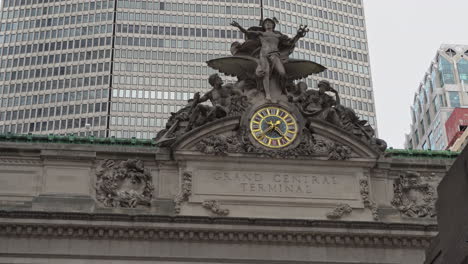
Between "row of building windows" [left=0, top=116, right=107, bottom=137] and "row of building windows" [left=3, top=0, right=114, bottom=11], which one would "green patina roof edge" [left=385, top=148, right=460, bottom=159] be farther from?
"row of building windows" [left=3, top=0, right=114, bottom=11]

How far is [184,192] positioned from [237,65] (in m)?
7.53

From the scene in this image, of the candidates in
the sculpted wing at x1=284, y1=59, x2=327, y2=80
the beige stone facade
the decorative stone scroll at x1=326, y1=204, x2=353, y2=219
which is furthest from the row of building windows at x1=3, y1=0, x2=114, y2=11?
the decorative stone scroll at x1=326, y1=204, x2=353, y2=219

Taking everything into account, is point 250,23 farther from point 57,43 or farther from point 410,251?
point 410,251

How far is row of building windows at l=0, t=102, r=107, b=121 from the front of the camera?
11444 centimetres

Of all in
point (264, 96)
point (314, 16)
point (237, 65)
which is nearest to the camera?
point (264, 96)

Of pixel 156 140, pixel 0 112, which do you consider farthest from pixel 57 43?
pixel 156 140

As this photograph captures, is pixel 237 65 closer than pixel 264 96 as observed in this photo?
No

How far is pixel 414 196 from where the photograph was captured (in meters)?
44.0

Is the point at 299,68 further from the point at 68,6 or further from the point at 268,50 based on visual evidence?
the point at 68,6

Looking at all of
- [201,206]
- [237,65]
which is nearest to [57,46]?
[237,65]

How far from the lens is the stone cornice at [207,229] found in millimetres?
39969

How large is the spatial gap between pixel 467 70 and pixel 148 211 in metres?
102

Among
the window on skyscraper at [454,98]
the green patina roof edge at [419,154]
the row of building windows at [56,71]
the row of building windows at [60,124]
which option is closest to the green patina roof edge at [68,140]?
the green patina roof edge at [419,154]

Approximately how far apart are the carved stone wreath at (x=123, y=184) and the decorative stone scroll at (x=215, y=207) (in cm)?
256
